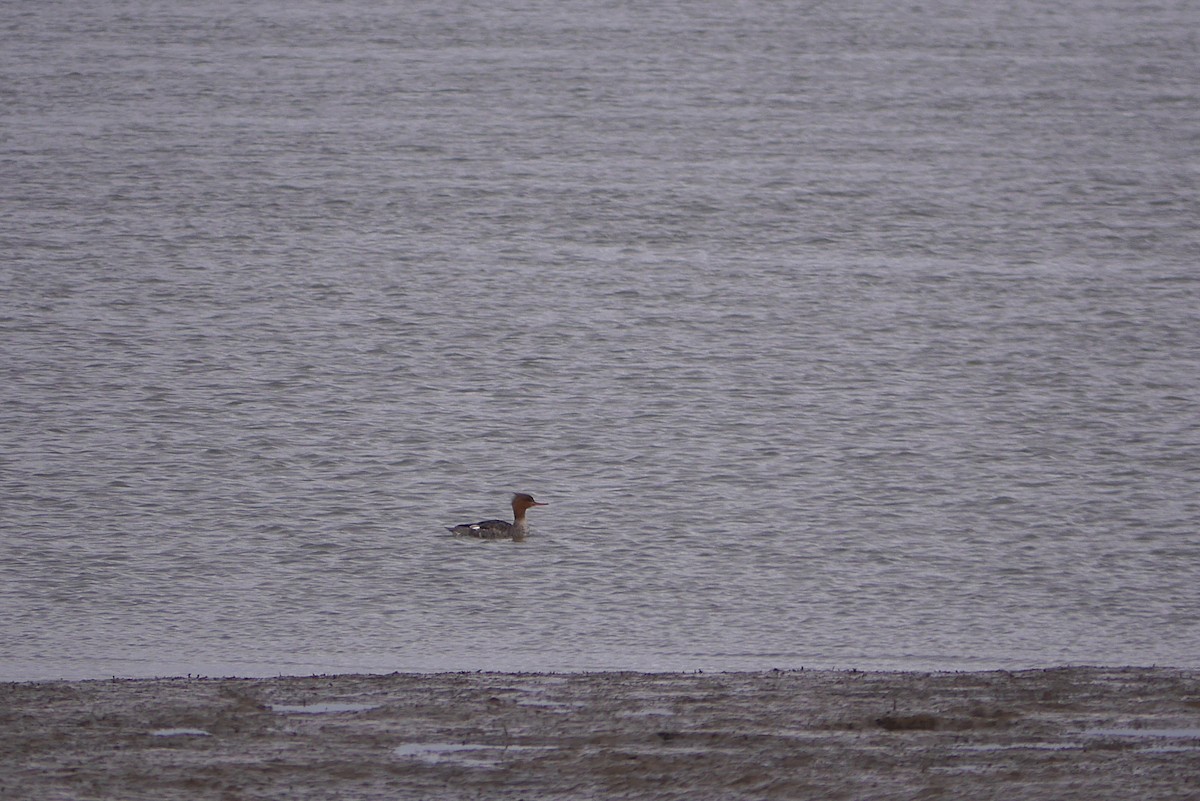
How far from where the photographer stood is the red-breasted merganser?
15289mm

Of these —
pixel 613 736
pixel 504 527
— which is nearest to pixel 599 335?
pixel 504 527

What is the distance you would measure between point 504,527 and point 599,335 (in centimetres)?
864

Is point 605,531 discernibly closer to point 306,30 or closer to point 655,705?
point 655,705

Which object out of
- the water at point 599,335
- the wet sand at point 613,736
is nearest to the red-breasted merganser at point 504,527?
the water at point 599,335

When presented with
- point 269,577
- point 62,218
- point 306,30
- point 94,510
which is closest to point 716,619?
point 269,577

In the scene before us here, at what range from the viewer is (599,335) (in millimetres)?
23734

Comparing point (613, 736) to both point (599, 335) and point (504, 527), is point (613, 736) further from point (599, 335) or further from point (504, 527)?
point (599, 335)

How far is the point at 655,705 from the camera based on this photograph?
416 inches

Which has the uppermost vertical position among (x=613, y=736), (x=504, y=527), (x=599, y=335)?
(x=599, y=335)

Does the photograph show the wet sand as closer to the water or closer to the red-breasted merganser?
the water

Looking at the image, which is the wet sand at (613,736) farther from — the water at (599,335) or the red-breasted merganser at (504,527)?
the red-breasted merganser at (504,527)

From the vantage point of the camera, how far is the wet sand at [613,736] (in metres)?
9.06

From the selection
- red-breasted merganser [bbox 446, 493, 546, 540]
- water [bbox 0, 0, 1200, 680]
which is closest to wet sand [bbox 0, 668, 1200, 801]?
water [bbox 0, 0, 1200, 680]

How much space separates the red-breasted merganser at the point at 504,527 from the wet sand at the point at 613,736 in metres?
4.05
